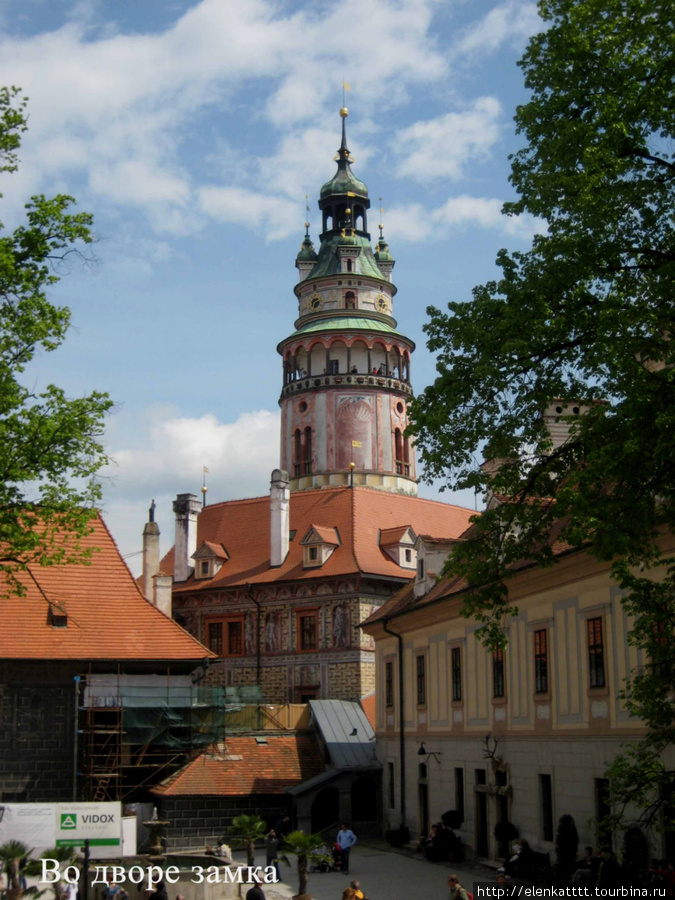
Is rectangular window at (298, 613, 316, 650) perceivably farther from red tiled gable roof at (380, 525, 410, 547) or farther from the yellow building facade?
the yellow building facade

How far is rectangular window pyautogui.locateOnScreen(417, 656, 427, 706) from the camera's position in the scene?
104 feet

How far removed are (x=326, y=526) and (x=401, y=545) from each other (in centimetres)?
343

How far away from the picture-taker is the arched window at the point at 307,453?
60.6m

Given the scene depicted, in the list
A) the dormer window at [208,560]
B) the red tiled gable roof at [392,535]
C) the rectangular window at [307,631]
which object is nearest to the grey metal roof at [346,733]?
the rectangular window at [307,631]

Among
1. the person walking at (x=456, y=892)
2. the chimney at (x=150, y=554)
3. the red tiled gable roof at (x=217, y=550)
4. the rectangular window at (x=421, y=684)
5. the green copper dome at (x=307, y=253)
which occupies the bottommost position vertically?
the person walking at (x=456, y=892)

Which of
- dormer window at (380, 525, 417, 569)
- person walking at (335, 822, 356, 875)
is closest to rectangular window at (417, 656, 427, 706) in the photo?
person walking at (335, 822, 356, 875)

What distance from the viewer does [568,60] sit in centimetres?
1453

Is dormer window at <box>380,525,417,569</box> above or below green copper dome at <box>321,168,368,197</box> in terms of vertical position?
below

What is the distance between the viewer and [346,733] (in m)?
36.4

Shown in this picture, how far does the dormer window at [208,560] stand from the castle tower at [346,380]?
30.9 ft

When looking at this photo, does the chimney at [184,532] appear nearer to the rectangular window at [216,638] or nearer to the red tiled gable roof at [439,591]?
the rectangular window at [216,638]

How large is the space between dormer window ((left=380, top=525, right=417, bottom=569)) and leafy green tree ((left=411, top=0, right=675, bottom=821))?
3080 centimetres

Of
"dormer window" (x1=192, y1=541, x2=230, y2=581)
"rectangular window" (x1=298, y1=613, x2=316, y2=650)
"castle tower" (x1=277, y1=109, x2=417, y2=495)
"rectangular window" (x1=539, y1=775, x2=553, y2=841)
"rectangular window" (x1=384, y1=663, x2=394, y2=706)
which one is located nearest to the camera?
"rectangular window" (x1=539, y1=775, x2=553, y2=841)

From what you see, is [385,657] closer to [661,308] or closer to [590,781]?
[590,781]
